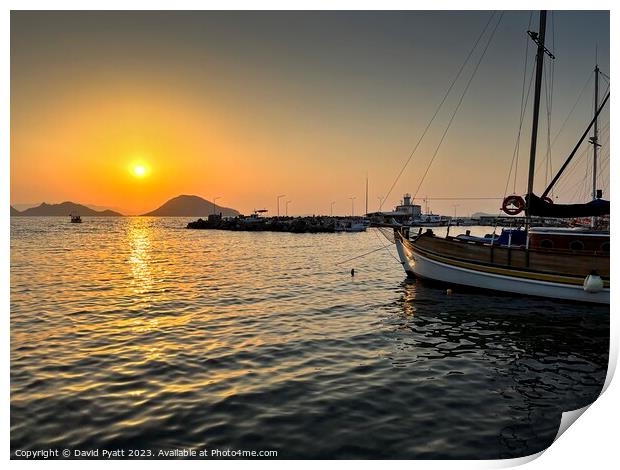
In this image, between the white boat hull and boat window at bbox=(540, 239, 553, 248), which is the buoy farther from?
boat window at bbox=(540, 239, 553, 248)

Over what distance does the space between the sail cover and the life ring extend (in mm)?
244

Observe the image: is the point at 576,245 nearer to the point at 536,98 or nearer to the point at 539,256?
the point at 539,256

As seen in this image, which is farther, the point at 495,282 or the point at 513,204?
the point at 495,282

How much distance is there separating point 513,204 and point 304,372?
33.7 feet

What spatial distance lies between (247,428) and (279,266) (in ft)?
71.3

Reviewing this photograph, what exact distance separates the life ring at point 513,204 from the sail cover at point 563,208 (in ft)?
0.80

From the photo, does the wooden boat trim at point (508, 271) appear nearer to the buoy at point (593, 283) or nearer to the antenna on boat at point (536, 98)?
the buoy at point (593, 283)

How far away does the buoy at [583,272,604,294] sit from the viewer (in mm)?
13703

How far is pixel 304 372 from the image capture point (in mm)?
8156

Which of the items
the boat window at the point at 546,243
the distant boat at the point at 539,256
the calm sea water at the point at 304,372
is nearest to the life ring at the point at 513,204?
the distant boat at the point at 539,256

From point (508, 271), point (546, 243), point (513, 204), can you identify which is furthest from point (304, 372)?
point (546, 243)

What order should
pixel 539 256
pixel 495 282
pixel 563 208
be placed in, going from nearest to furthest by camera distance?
1. pixel 563 208
2. pixel 539 256
3. pixel 495 282

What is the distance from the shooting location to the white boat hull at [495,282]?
14461 millimetres

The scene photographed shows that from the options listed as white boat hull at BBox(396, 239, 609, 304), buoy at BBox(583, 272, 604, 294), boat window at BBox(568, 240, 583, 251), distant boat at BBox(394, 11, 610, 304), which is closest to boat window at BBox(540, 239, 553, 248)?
distant boat at BBox(394, 11, 610, 304)
